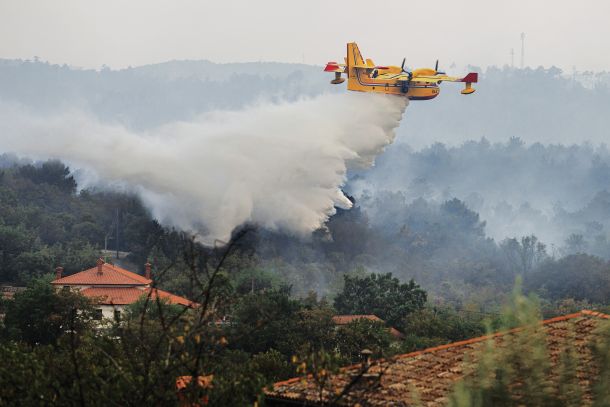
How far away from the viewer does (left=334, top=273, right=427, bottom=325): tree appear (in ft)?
314

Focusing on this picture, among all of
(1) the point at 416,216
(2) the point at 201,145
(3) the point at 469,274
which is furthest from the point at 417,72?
(1) the point at 416,216

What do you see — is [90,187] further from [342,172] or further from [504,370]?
[504,370]

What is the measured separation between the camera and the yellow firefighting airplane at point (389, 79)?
247 ft

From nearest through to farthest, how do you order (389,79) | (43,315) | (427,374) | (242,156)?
1. (427,374)
2. (43,315)
3. (389,79)
4. (242,156)

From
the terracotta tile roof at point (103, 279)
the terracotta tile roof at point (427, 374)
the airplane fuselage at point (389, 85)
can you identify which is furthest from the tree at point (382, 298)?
the terracotta tile roof at point (427, 374)

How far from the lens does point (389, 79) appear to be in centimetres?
7688

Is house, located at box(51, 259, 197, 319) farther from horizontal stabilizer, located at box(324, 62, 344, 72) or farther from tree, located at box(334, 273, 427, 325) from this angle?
horizontal stabilizer, located at box(324, 62, 344, 72)

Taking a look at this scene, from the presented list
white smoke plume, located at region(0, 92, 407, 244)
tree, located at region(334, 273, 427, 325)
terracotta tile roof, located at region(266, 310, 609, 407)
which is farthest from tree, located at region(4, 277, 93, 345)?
terracotta tile roof, located at region(266, 310, 609, 407)

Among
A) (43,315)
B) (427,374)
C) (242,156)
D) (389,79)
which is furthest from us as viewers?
(242,156)

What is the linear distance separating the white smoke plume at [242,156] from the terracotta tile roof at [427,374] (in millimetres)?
59287

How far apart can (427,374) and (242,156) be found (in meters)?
71.9

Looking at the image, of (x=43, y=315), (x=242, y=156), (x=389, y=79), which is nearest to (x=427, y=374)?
(x=43, y=315)

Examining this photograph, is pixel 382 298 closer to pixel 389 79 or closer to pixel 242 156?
pixel 242 156

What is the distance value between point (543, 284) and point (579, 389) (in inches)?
4972
